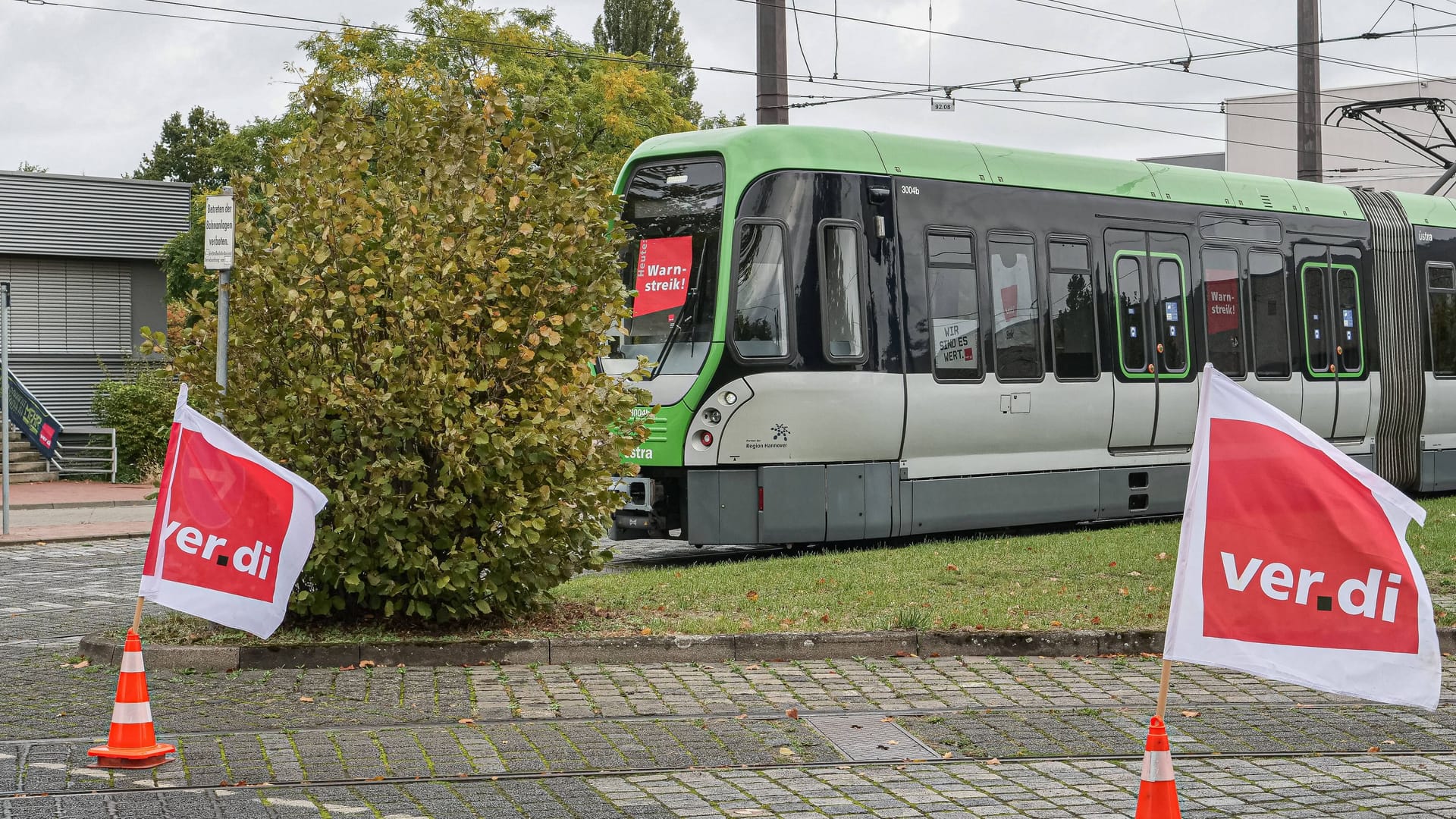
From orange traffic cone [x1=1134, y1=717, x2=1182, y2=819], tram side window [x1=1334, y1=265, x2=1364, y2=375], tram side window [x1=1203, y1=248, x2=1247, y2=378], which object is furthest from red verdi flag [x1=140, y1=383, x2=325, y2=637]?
tram side window [x1=1334, y1=265, x2=1364, y2=375]

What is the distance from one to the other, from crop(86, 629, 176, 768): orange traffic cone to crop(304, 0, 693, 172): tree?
30434 millimetres

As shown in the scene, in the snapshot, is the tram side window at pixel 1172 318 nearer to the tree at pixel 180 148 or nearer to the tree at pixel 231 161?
the tree at pixel 231 161

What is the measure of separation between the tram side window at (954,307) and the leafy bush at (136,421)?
58.4ft

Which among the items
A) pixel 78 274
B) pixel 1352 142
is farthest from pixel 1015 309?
pixel 1352 142

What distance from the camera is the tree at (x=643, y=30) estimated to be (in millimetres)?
72625

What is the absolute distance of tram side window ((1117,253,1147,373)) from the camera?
1688 centimetres

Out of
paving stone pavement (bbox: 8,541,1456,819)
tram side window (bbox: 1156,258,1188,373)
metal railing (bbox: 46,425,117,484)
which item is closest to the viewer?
paving stone pavement (bbox: 8,541,1456,819)

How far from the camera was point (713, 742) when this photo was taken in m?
7.34

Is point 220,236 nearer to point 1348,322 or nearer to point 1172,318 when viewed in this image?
point 1172,318

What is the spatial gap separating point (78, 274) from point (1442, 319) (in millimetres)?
25214

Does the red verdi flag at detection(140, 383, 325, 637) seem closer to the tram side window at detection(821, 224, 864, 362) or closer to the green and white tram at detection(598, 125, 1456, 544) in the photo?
the green and white tram at detection(598, 125, 1456, 544)

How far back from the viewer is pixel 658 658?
9.27 m

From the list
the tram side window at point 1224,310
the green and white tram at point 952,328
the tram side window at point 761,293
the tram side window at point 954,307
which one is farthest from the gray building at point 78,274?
the tram side window at point 1224,310

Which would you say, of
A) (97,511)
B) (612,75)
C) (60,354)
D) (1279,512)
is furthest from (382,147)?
(612,75)
